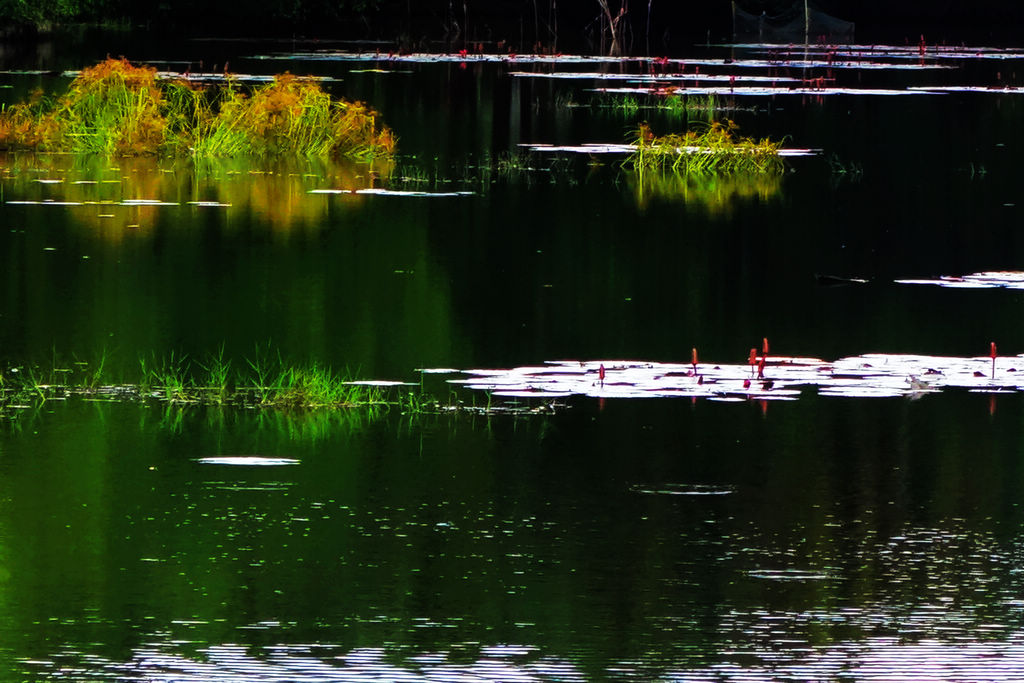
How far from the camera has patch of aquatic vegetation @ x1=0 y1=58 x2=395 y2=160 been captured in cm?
2539

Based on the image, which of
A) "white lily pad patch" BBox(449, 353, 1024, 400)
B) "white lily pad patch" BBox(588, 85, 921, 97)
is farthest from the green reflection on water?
"white lily pad patch" BBox(588, 85, 921, 97)

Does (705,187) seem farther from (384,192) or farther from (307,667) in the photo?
(307,667)

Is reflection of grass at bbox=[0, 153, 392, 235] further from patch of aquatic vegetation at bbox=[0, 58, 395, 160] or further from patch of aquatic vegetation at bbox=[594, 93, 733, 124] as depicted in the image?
patch of aquatic vegetation at bbox=[594, 93, 733, 124]

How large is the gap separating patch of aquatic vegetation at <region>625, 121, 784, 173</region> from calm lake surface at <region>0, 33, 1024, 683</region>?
164 inches

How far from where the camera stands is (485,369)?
12.5 meters

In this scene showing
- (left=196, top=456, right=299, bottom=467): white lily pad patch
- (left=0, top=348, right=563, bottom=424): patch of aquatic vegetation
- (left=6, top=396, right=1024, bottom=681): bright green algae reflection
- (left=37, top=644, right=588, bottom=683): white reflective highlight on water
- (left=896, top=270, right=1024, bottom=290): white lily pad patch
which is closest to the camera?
(left=37, top=644, right=588, bottom=683): white reflective highlight on water

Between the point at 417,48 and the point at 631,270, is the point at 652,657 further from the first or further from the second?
the point at 417,48

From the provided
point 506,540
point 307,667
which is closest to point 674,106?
point 506,540

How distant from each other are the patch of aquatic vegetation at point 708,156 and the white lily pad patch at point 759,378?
12.3 meters

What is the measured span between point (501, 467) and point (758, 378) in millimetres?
2688

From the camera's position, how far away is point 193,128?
85.8 feet

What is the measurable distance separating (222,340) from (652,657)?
6.51m

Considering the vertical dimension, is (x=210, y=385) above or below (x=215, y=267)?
below

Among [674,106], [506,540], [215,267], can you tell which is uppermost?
[674,106]
